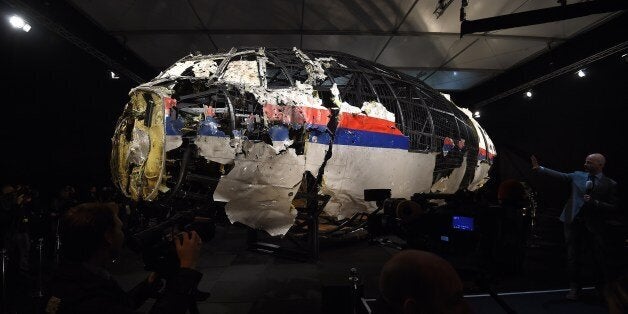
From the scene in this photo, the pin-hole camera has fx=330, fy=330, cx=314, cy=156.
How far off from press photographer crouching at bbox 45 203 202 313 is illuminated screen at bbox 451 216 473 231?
1.73 metres

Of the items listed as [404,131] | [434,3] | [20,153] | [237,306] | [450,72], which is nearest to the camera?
[237,306]

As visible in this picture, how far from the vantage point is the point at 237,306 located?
168 inches

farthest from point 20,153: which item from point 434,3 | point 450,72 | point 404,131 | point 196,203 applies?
point 450,72

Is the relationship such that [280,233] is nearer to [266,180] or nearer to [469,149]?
[266,180]

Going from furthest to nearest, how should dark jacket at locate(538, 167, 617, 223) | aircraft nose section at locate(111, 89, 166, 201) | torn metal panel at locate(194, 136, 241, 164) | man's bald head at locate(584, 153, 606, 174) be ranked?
aircraft nose section at locate(111, 89, 166, 201)
torn metal panel at locate(194, 136, 241, 164)
man's bald head at locate(584, 153, 606, 174)
dark jacket at locate(538, 167, 617, 223)

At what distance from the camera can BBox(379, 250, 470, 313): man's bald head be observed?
1.16 meters

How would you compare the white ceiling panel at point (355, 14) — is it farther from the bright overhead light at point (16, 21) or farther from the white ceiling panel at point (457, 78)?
the bright overhead light at point (16, 21)

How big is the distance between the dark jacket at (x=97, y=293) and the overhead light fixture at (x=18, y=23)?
7.65 metres

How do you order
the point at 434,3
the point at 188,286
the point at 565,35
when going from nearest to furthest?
the point at 188,286 < the point at 434,3 < the point at 565,35

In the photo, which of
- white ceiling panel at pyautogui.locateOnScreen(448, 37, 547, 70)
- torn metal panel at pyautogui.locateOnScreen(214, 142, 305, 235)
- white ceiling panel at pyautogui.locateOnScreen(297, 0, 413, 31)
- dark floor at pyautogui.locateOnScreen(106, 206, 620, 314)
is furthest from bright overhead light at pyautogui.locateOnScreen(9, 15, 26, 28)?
white ceiling panel at pyautogui.locateOnScreen(448, 37, 547, 70)

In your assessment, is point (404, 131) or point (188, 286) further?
point (404, 131)

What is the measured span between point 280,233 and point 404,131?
2.72 m

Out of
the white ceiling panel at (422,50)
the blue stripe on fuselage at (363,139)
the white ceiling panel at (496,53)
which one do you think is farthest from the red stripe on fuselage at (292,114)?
the white ceiling panel at (496,53)

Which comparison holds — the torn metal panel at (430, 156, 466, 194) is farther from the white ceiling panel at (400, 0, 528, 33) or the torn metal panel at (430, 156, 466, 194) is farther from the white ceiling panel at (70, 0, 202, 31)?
the white ceiling panel at (70, 0, 202, 31)
